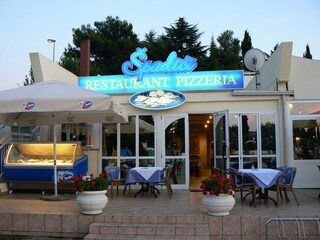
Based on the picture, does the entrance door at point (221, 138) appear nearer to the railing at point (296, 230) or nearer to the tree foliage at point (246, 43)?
the railing at point (296, 230)

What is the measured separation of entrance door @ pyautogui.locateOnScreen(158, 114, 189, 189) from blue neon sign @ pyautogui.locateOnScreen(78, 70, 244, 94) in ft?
3.10

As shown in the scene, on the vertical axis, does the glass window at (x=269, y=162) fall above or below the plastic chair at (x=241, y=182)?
above

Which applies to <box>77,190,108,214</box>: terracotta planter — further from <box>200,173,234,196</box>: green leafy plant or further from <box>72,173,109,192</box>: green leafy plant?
<box>200,173,234,196</box>: green leafy plant

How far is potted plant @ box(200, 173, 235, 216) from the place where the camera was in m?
6.03

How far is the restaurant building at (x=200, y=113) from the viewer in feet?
32.8

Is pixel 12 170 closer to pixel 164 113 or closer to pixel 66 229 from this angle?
pixel 66 229

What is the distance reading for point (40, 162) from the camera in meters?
9.15

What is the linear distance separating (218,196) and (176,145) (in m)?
4.33

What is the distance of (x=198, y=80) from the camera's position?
1038 cm

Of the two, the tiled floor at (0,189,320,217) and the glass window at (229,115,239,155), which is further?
the glass window at (229,115,239,155)

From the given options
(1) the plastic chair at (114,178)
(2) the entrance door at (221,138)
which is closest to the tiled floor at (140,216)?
(1) the plastic chair at (114,178)

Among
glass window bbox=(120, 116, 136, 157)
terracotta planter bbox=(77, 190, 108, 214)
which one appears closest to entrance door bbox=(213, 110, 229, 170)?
glass window bbox=(120, 116, 136, 157)

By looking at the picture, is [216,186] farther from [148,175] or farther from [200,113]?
[200,113]

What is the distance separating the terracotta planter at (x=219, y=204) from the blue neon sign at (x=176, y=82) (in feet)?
15.5
